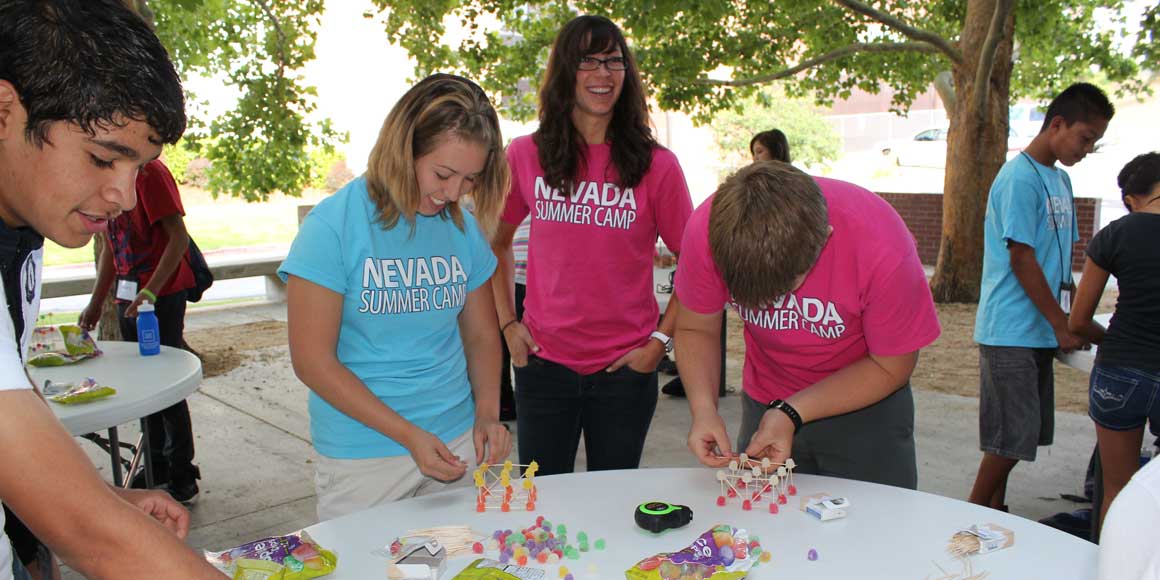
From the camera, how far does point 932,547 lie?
1.67 meters

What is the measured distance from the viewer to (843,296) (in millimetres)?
2047

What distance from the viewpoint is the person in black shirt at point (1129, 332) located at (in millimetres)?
2893

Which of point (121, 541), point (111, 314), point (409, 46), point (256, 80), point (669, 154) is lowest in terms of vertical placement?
point (111, 314)

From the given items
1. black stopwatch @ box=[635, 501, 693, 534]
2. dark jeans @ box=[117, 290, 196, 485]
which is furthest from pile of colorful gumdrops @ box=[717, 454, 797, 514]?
dark jeans @ box=[117, 290, 196, 485]

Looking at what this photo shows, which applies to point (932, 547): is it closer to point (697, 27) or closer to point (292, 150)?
point (292, 150)

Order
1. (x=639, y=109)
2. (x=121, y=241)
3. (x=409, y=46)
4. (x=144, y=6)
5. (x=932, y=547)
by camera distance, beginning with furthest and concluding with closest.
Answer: (x=409, y=46) < (x=144, y=6) < (x=121, y=241) < (x=639, y=109) < (x=932, y=547)

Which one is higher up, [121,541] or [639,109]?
[639,109]

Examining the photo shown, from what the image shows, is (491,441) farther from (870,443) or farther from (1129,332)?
(1129,332)

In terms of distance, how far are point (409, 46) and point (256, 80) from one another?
76.2 inches

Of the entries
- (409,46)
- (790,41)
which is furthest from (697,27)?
(409,46)

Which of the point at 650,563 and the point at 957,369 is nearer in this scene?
the point at 650,563

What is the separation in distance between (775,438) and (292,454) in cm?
374

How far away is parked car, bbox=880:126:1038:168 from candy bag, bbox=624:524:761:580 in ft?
69.5

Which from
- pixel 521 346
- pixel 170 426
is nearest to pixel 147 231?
pixel 170 426
